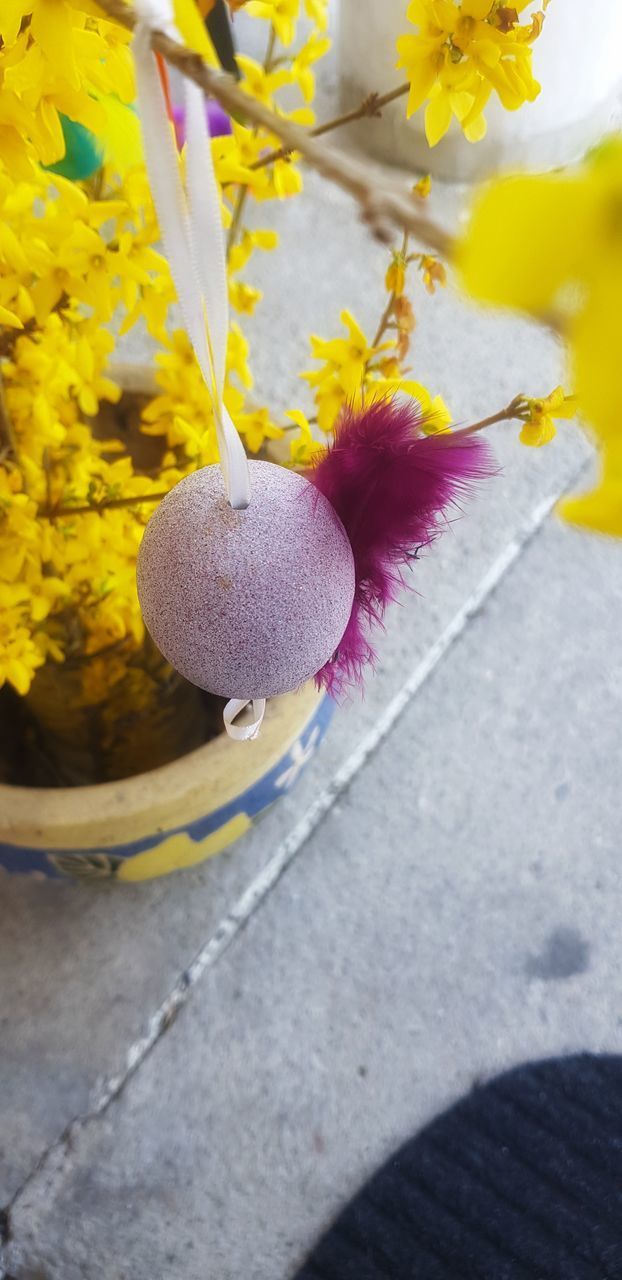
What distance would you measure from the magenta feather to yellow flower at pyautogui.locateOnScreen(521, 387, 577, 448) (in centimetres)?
2

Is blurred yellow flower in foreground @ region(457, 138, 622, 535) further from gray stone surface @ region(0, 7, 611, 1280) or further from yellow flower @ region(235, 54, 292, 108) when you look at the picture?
gray stone surface @ region(0, 7, 611, 1280)

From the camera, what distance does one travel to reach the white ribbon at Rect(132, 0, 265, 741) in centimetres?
19

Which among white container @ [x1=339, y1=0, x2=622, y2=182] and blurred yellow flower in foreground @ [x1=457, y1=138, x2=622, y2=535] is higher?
white container @ [x1=339, y1=0, x2=622, y2=182]

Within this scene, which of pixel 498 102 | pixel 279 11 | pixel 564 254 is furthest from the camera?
pixel 498 102

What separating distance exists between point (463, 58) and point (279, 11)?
0.39ft

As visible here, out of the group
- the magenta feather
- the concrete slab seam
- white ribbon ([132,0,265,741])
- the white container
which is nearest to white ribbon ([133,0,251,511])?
white ribbon ([132,0,265,741])

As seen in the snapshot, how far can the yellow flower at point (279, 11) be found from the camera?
0.38 metres

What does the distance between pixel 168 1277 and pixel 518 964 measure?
0.36 meters

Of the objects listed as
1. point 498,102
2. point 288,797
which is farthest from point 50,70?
point 498,102

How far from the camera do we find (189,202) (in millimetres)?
211

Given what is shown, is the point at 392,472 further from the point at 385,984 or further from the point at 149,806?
the point at 385,984

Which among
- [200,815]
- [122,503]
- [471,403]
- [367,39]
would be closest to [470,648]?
[471,403]

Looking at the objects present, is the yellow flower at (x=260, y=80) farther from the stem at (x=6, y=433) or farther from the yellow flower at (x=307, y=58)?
the stem at (x=6, y=433)

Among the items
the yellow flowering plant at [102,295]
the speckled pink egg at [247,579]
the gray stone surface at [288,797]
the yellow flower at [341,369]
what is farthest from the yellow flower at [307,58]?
the gray stone surface at [288,797]
